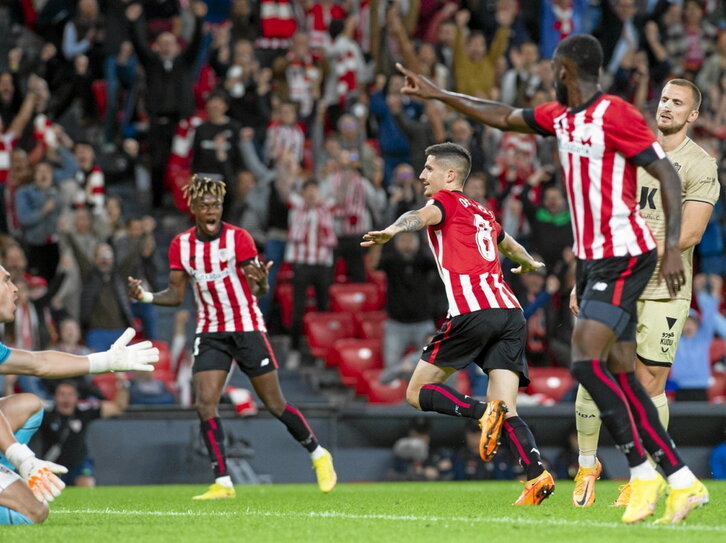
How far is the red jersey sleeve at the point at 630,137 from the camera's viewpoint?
6133 millimetres

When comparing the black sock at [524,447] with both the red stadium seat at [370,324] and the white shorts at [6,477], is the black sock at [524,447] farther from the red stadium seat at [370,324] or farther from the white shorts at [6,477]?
the red stadium seat at [370,324]

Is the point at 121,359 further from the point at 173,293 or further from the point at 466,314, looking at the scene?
the point at 173,293

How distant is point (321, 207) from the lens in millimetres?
15602

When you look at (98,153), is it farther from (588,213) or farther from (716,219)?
(588,213)

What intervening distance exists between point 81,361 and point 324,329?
30.8 ft

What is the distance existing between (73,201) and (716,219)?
27.0 ft

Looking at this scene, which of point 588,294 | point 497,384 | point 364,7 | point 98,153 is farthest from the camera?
point 364,7

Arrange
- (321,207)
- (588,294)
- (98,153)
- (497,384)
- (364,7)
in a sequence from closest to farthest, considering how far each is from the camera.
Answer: (588,294)
(497,384)
(321,207)
(98,153)
(364,7)

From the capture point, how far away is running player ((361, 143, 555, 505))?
8102mm

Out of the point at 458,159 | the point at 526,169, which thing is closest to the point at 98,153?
the point at 526,169

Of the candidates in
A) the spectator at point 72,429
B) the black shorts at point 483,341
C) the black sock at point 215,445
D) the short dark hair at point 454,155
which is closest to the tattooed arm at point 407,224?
the short dark hair at point 454,155

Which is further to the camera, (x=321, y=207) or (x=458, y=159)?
(x=321, y=207)

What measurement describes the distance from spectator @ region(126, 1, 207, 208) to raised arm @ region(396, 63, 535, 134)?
1083 centimetres

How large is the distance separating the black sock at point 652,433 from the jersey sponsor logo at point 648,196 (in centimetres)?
194
